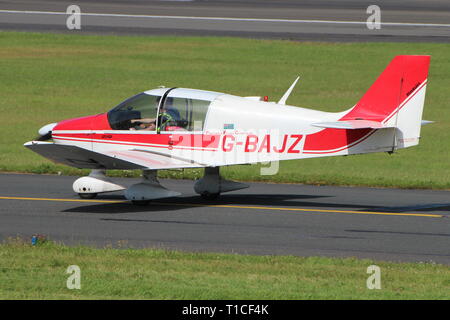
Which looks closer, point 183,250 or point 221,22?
point 183,250

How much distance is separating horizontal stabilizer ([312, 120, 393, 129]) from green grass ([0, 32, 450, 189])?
8.06 m

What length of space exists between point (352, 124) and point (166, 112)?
12.1ft

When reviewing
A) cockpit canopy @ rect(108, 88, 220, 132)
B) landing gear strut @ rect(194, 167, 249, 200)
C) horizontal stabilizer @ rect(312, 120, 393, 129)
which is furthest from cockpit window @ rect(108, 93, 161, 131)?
horizontal stabilizer @ rect(312, 120, 393, 129)

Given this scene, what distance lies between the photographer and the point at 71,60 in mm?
36688

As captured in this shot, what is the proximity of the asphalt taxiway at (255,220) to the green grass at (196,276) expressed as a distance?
0.88 metres

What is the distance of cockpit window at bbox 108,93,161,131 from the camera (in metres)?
17.2

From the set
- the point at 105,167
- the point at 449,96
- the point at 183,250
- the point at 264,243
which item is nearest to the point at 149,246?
the point at 183,250

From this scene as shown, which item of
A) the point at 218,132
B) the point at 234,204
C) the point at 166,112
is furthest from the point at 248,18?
the point at 218,132

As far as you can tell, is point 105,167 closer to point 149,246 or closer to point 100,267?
point 149,246

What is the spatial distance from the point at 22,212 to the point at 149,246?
151 inches

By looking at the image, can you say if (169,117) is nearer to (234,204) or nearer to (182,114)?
(182,114)

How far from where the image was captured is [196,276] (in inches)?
464

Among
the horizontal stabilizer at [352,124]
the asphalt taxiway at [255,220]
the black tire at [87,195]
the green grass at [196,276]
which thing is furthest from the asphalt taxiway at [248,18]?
the green grass at [196,276]

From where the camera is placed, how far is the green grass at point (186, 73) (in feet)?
95.5
